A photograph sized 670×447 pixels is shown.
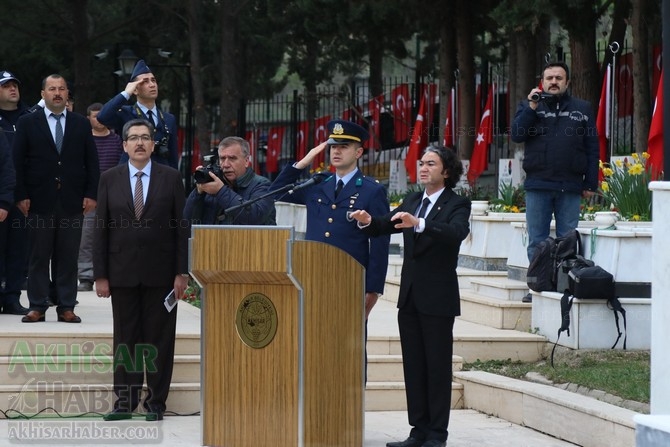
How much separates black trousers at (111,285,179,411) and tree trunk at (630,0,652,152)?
9467mm

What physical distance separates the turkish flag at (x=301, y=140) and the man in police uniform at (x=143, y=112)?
18.3 metres

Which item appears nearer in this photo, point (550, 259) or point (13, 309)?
point (550, 259)

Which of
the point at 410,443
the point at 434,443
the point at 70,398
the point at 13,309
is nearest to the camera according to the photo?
the point at 434,443

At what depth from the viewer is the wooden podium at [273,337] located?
7082mm

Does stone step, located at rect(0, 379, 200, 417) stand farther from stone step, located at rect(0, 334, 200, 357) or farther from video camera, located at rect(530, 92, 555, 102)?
video camera, located at rect(530, 92, 555, 102)

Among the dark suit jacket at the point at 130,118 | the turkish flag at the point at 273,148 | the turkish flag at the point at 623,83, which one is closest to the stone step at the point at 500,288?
the dark suit jacket at the point at 130,118

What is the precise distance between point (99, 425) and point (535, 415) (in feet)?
9.54

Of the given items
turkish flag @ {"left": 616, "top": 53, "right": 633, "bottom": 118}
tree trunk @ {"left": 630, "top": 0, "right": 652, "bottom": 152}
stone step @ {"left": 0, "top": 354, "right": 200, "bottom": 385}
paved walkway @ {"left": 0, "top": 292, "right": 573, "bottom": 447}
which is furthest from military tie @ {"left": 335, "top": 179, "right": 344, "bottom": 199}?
turkish flag @ {"left": 616, "top": 53, "right": 633, "bottom": 118}

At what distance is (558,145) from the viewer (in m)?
10.8

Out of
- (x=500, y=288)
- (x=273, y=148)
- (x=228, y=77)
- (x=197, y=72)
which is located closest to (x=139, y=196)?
(x=500, y=288)

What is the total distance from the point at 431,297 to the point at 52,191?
3.91 metres

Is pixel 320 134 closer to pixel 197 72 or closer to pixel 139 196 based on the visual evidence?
pixel 197 72

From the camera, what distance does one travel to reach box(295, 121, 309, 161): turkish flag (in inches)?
1145

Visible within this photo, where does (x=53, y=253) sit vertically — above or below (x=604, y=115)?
below
